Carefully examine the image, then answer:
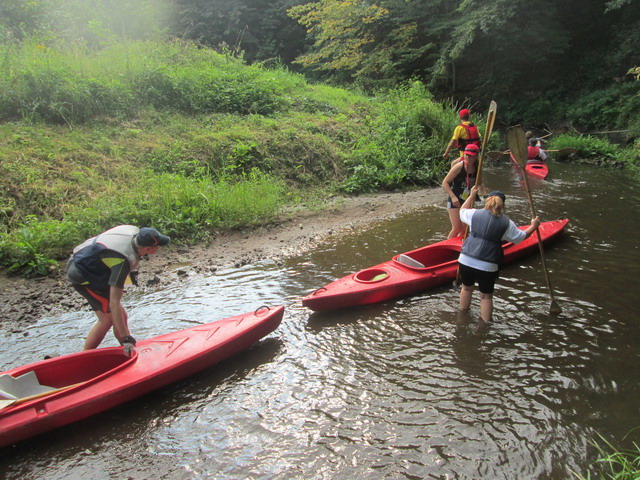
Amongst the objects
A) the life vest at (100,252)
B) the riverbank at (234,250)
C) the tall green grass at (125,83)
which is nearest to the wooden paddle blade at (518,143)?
the riverbank at (234,250)

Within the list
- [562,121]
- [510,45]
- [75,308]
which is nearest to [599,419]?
[75,308]

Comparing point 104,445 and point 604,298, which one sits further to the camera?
point 604,298

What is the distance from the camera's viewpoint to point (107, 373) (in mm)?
3535

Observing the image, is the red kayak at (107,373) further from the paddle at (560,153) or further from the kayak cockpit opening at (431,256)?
the paddle at (560,153)

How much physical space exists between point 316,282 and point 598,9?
20518 millimetres

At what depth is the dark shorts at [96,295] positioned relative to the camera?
384 cm

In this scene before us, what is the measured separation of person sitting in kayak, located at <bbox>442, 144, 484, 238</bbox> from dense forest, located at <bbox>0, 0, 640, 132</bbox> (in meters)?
12.6

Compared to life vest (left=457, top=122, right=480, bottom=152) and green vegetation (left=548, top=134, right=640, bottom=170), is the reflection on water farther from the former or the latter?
green vegetation (left=548, top=134, right=640, bottom=170)

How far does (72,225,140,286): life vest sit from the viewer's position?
3.71m

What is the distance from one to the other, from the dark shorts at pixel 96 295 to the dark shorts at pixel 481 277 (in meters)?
3.57

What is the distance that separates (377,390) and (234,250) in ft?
12.8

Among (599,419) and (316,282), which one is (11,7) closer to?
(316,282)

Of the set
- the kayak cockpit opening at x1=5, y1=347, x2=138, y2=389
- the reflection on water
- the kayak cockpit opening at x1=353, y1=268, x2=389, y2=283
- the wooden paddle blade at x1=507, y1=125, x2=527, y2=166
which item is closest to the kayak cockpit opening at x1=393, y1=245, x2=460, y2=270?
the kayak cockpit opening at x1=353, y1=268, x2=389, y2=283

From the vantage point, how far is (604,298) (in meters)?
4.98
